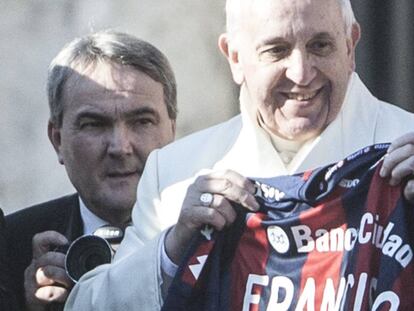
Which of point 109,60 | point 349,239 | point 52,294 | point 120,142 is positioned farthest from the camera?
point 109,60

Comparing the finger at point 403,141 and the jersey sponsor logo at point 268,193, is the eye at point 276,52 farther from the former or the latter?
the finger at point 403,141

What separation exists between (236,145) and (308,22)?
0.43 m

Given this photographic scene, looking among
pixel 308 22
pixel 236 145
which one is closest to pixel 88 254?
pixel 236 145

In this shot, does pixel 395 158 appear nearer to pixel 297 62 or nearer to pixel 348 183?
pixel 348 183

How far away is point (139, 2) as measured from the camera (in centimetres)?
721

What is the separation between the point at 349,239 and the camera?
455cm

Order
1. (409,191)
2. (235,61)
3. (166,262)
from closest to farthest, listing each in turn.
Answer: (409,191) < (166,262) < (235,61)

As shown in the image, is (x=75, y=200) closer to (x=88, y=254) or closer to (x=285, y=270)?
(x=88, y=254)

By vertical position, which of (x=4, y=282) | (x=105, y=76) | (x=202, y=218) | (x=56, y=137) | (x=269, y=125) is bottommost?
(x=4, y=282)

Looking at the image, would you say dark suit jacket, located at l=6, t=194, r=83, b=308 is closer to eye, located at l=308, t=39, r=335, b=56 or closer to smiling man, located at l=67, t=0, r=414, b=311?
smiling man, located at l=67, t=0, r=414, b=311

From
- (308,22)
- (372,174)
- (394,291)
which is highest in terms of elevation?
(308,22)

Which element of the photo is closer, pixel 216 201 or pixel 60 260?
pixel 216 201

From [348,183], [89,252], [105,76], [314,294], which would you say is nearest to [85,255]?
[89,252]

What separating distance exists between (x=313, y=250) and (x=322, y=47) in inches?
19.9
